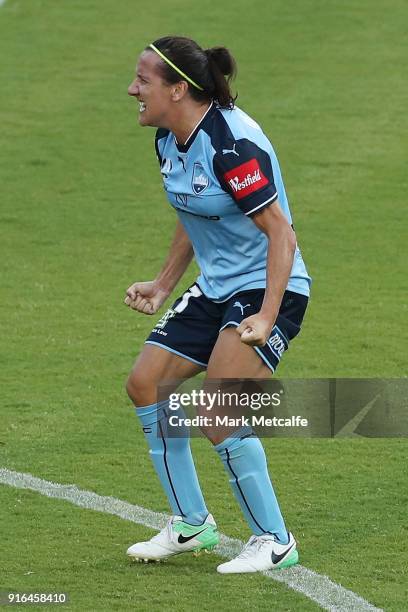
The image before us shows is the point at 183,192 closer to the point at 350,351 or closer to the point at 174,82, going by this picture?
the point at 174,82

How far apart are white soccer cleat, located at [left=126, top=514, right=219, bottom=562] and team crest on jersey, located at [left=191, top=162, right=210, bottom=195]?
1353 mm

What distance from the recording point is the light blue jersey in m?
5.83

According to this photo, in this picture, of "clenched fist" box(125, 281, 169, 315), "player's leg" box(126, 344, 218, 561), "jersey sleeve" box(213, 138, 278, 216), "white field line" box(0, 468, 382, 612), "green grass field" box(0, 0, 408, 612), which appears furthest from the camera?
"clenched fist" box(125, 281, 169, 315)

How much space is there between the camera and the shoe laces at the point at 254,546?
6.02 m

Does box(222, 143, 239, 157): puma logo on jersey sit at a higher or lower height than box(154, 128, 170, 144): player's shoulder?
higher

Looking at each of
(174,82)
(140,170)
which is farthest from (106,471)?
(140,170)

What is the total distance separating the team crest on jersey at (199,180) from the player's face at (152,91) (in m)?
0.24

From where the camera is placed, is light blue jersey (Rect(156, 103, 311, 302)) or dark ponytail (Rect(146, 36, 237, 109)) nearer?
light blue jersey (Rect(156, 103, 311, 302))

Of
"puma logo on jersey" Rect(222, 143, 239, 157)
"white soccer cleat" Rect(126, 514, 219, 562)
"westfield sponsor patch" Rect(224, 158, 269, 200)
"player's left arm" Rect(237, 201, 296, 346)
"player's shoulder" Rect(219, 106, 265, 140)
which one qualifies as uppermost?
"player's shoulder" Rect(219, 106, 265, 140)

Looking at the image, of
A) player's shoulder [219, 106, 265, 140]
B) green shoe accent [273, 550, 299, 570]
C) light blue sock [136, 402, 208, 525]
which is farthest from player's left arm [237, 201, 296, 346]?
green shoe accent [273, 550, 299, 570]

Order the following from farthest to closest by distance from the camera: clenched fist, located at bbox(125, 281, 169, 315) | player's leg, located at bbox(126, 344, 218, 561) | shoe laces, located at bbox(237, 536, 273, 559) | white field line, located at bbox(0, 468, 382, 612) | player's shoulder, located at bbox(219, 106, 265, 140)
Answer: clenched fist, located at bbox(125, 281, 169, 315), player's leg, located at bbox(126, 344, 218, 561), shoe laces, located at bbox(237, 536, 273, 559), player's shoulder, located at bbox(219, 106, 265, 140), white field line, located at bbox(0, 468, 382, 612)

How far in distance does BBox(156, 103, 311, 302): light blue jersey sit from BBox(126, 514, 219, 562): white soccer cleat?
36.9 inches

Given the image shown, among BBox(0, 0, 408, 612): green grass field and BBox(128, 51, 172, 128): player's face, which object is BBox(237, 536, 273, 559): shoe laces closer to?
BBox(0, 0, 408, 612): green grass field

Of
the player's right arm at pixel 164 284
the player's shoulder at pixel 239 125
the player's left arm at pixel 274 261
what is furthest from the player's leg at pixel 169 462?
the player's shoulder at pixel 239 125
